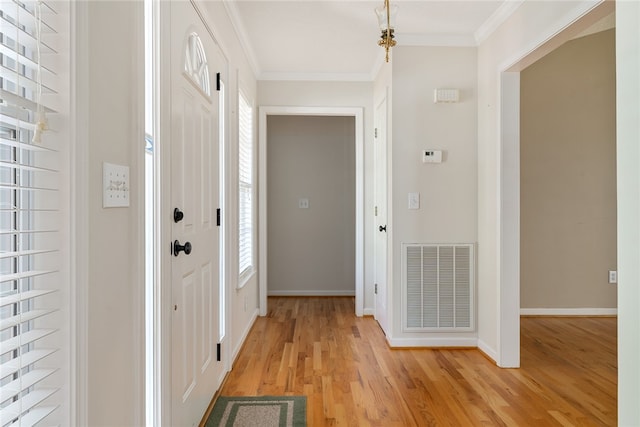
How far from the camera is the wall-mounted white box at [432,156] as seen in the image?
10.3 feet

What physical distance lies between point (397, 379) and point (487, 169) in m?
1.70

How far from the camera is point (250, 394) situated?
2.33 metres

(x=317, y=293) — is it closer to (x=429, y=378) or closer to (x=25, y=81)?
(x=429, y=378)

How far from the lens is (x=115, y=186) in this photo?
1.11 m

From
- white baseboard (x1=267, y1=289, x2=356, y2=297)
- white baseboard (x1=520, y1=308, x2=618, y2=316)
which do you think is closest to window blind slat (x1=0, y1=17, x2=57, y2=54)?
white baseboard (x1=520, y1=308, x2=618, y2=316)

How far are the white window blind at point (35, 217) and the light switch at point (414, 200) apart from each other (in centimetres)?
263

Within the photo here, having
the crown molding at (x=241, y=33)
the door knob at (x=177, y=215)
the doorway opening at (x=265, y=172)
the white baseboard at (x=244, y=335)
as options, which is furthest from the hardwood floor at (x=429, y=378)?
the crown molding at (x=241, y=33)

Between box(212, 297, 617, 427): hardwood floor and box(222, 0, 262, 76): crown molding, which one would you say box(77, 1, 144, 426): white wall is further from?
box(222, 0, 262, 76): crown molding

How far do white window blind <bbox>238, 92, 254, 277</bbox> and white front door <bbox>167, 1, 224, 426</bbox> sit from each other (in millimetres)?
817

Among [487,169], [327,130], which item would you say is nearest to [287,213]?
[327,130]

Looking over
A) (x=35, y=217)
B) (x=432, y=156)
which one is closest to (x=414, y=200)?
(x=432, y=156)

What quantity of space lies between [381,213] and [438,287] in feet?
2.97

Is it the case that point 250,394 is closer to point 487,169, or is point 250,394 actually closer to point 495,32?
point 487,169

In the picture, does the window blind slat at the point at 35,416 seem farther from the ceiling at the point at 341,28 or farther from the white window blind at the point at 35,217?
the ceiling at the point at 341,28
